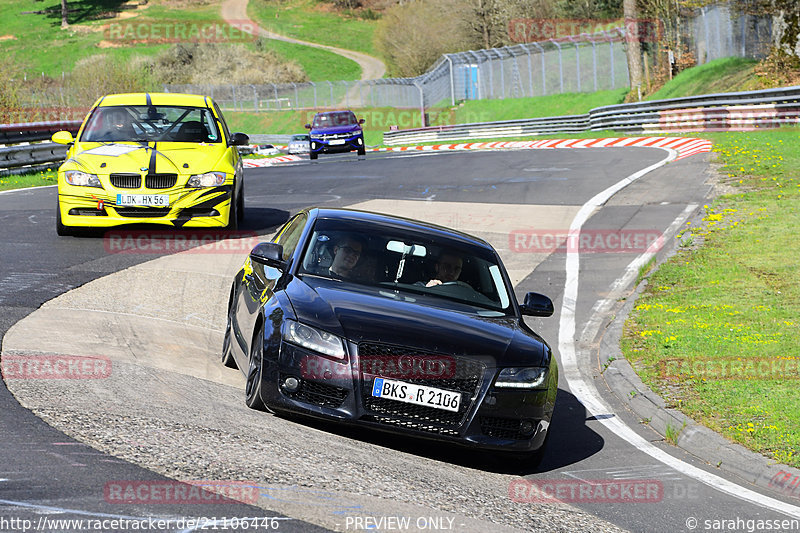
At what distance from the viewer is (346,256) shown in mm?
7496

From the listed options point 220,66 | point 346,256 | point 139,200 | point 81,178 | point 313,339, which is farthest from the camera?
point 220,66

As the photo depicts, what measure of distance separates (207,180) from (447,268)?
6.74m

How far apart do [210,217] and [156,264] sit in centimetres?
159

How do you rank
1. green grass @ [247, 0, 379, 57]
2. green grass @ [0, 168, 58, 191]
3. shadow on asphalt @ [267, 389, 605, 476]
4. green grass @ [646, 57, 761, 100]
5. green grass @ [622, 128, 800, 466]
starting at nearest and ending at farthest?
1. shadow on asphalt @ [267, 389, 605, 476]
2. green grass @ [622, 128, 800, 466]
3. green grass @ [0, 168, 58, 191]
4. green grass @ [646, 57, 761, 100]
5. green grass @ [247, 0, 379, 57]

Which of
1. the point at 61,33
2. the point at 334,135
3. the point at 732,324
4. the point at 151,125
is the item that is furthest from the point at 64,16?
the point at 732,324

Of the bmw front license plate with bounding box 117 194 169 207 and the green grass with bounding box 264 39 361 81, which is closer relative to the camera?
the bmw front license plate with bounding box 117 194 169 207

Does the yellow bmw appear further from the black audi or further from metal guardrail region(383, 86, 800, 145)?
metal guardrail region(383, 86, 800, 145)

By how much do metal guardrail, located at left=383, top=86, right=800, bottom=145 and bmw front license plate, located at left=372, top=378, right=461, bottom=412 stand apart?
26.1 metres

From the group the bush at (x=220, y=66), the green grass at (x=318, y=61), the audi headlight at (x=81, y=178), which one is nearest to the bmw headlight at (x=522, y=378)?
the audi headlight at (x=81, y=178)

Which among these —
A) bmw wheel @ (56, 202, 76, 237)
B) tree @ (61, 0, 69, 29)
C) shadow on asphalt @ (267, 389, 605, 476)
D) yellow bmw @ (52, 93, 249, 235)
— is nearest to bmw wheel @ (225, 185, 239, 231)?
yellow bmw @ (52, 93, 249, 235)

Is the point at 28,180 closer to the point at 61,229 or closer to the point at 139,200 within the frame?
the point at 61,229

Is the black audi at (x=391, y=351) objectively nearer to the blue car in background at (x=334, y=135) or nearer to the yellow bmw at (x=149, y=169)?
the yellow bmw at (x=149, y=169)

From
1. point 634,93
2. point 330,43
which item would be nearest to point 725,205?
point 634,93

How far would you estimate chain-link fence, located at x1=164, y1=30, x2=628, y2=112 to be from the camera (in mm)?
54312
